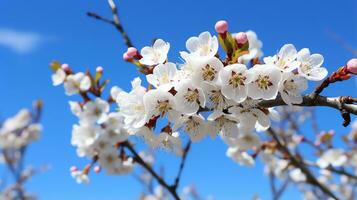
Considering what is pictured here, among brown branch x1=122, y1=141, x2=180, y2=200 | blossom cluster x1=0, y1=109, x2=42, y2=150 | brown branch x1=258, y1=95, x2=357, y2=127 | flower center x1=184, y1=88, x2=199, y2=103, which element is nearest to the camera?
brown branch x1=258, y1=95, x2=357, y2=127

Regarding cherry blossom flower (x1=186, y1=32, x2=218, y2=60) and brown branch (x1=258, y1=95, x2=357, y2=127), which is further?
cherry blossom flower (x1=186, y1=32, x2=218, y2=60)

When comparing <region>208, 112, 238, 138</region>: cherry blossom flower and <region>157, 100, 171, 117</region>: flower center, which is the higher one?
<region>157, 100, 171, 117</region>: flower center

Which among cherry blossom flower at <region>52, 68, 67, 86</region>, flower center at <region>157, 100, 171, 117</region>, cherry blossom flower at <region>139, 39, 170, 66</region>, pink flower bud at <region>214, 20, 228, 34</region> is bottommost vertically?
flower center at <region>157, 100, 171, 117</region>

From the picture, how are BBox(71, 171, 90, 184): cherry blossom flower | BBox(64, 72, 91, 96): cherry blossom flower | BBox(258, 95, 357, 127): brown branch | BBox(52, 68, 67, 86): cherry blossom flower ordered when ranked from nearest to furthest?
1. BBox(258, 95, 357, 127): brown branch
2. BBox(64, 72, 91, 96): cherry blossom flower
3. BBox(52, 68, 67, 86): cherry blossom flower
4. BBox(71, 171, 90, 184): cherry blossom flower

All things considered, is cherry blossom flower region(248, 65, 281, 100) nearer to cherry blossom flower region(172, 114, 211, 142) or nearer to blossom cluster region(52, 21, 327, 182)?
blossom cluster region(52, 21, 327, 182)

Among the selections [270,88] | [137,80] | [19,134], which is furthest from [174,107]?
[19,134]

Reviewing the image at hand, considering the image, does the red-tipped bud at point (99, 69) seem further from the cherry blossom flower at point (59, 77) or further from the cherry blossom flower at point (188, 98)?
the cherry blossom flower at point (188, 98)

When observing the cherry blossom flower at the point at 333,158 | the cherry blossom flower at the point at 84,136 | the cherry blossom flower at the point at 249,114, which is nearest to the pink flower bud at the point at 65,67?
the cherry blossom flower at the point at 84,136

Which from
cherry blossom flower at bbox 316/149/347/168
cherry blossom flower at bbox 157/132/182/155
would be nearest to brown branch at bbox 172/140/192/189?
cherry blossom flower at bbox 157/132/182/155
